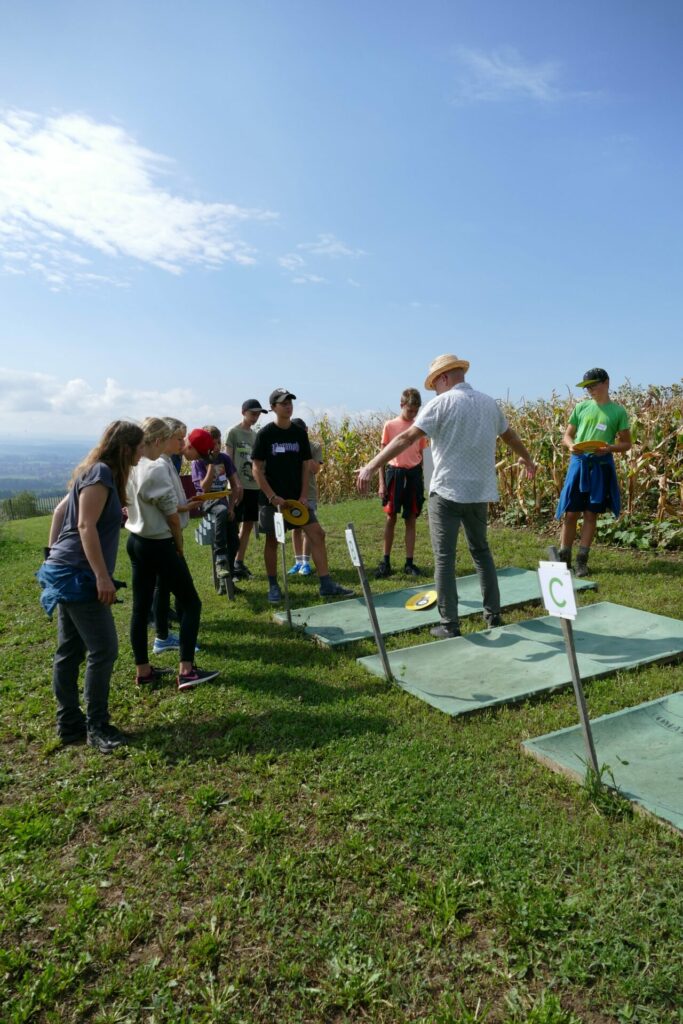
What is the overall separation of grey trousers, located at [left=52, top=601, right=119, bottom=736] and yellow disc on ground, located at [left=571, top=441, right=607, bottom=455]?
16.5 feet

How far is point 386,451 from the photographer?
16.6 ft

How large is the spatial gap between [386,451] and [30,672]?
353 centimetres

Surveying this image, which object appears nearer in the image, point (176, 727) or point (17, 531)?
point (176, 727)

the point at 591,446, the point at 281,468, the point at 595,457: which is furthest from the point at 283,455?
the point at 595,457

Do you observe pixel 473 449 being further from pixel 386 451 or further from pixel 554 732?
pixel 554 732

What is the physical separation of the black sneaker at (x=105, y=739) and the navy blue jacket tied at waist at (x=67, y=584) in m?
0.83

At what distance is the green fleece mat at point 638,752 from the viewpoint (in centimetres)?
294

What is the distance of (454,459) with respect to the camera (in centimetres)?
509

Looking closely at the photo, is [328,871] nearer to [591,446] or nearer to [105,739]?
[105,739]

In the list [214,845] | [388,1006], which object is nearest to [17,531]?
[214,845]

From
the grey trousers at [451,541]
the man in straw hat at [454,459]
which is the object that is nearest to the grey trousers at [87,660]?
the man in straw hat at [454,459]

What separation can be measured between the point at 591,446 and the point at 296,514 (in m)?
3.19

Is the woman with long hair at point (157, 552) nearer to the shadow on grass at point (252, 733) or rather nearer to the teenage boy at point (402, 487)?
the shadow on grass at point (252, 733)

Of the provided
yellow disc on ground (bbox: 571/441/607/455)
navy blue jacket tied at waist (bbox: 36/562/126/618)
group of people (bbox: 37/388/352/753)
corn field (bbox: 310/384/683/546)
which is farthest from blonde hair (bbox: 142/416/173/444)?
corn field (bbox: 310/384/683/546)
